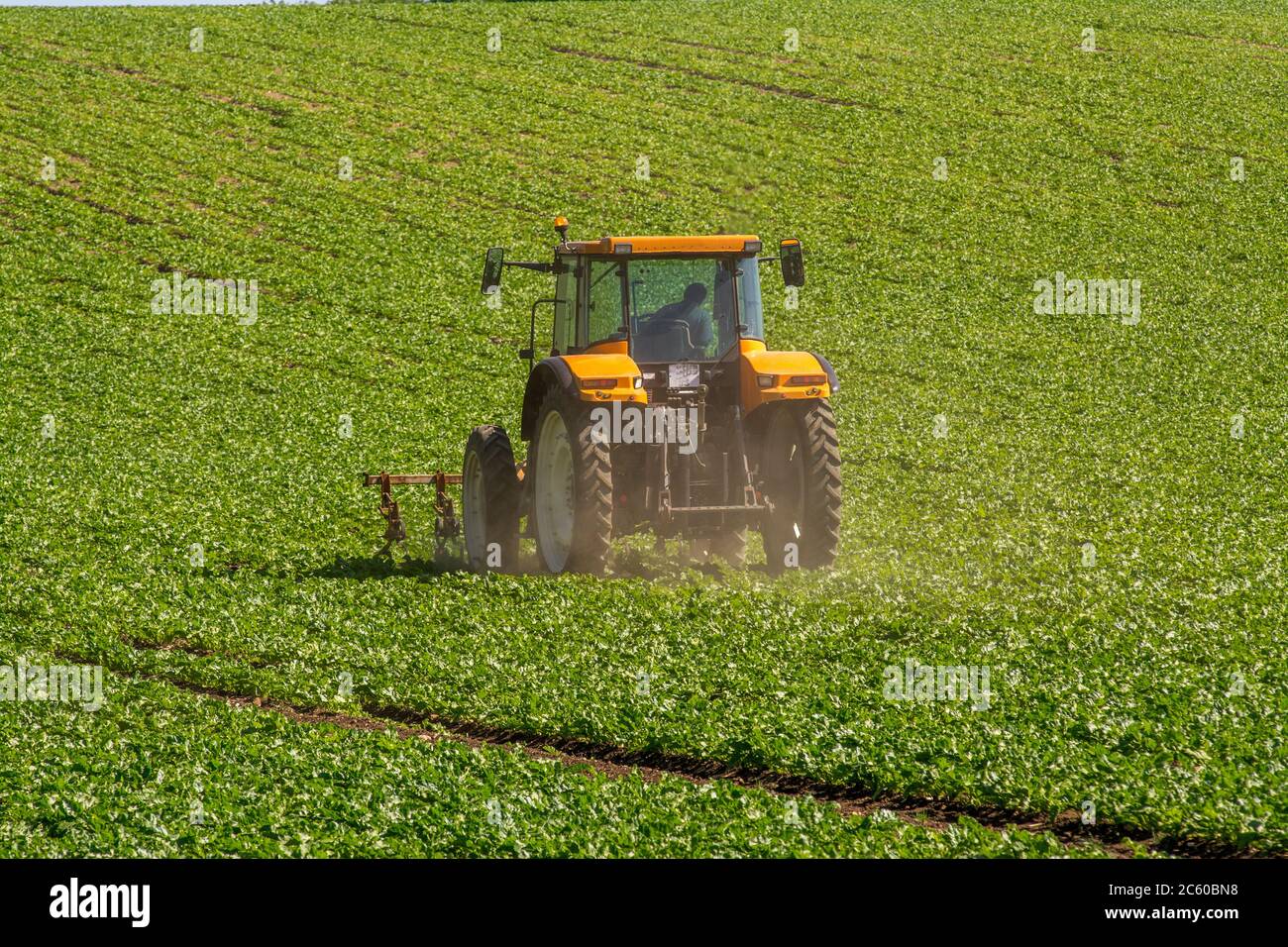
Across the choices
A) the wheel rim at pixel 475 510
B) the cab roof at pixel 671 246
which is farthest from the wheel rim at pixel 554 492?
the cab roof at pixel 671 246

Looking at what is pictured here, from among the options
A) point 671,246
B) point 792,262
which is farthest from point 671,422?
point 792,262

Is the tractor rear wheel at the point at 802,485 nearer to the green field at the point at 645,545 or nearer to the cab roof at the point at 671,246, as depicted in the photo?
the green field at the point at 645,545

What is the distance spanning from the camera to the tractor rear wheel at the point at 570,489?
1284cm

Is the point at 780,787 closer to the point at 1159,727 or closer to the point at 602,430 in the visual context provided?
the point at 1159,727

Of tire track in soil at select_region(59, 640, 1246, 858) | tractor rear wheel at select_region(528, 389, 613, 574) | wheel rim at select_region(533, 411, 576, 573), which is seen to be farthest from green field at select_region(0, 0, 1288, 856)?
wheel rim at select_region(533, 411, 576, 573)

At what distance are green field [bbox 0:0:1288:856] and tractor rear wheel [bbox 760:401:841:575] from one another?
0.38 meters

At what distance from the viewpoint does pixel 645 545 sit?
15430 mm

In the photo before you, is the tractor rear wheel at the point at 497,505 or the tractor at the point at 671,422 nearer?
the tractor at the point at 671,422

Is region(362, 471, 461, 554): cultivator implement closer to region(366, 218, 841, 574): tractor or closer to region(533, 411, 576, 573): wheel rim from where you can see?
region(366, 218, 841, 574): tractor

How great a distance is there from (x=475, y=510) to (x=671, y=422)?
3362 millimetres

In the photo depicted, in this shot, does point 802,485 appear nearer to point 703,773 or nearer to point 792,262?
point 792,262

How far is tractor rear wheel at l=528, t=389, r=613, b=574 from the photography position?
42.1 feet

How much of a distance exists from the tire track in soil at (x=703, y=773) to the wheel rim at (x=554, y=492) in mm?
3395

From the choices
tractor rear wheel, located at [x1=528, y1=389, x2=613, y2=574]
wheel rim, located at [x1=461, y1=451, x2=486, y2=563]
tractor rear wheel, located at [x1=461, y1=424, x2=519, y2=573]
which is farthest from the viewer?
wheel rim, located at [x1=461, y1=451, x2=486, y2=563]
